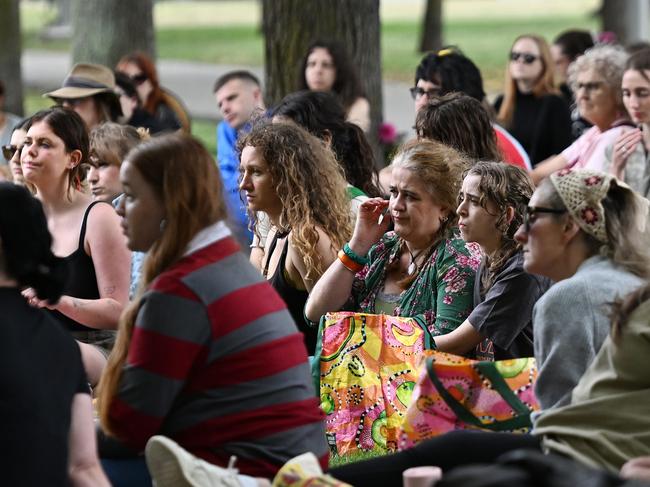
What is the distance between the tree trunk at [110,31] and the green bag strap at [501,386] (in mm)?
11158

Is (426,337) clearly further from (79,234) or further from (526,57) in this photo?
(526,57)

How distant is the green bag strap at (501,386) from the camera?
432 centimetres

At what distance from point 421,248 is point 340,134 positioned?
1518 mm

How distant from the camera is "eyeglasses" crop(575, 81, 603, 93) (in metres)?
8.05

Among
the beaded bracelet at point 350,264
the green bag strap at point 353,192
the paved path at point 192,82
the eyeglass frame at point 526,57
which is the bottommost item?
the paved path at point 192,82

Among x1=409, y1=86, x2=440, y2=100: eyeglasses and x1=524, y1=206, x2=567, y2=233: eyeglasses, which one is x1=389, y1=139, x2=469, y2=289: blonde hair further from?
x1=409, y1=86, x2=440, y2=100: eyeglasses

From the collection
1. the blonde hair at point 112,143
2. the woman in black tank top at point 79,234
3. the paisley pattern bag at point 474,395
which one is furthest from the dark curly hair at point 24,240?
the blonde hair at point 112,143

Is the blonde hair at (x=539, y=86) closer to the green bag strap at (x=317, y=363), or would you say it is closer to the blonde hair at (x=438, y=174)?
the blonde hair at (x=438, y=174)

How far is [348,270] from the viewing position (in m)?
5.53

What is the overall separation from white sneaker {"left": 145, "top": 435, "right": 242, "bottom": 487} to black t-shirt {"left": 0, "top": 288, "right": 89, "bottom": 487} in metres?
0.26

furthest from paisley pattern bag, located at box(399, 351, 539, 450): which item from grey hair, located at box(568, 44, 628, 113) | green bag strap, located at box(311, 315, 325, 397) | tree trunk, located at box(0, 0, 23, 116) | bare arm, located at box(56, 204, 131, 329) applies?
tree trunk, located at box(0, 0, 23, 116)

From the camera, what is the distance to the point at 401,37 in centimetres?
3488

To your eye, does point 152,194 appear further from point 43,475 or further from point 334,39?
point 334,39

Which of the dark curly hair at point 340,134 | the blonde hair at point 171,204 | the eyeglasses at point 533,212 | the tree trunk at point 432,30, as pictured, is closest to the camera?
the blonde hair at point 171,204
